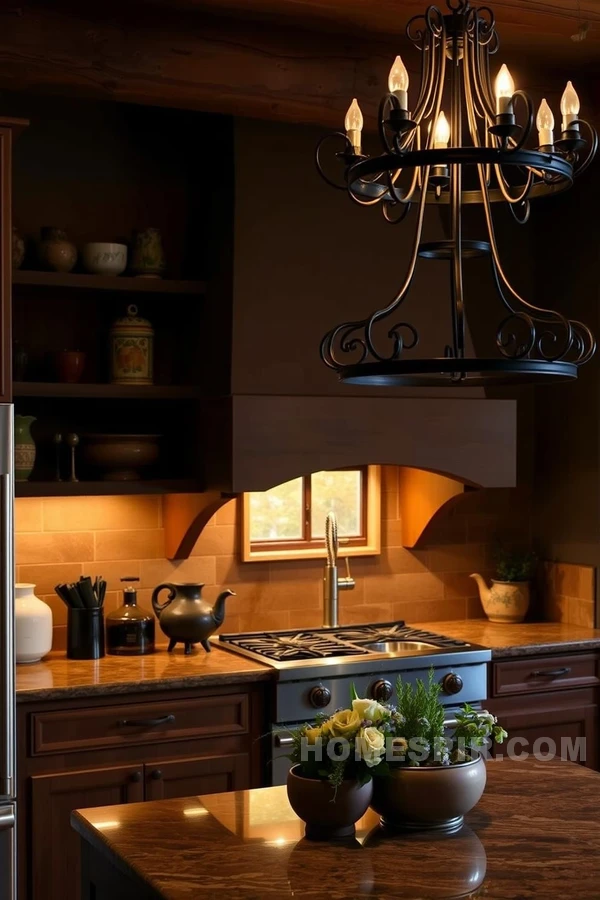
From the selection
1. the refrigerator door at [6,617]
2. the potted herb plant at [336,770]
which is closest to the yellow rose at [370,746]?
the potted herb plant at [336,770]

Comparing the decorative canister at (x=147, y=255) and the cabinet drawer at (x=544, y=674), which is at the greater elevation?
the decorative canister at (x=147, y=255)

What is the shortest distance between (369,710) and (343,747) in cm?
9

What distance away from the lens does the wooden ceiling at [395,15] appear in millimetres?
3668

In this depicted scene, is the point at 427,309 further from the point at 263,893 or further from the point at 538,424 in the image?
the point at 263,893

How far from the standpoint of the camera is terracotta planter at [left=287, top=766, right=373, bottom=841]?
216 centimetres

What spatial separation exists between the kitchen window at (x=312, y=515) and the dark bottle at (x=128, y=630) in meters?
0.56

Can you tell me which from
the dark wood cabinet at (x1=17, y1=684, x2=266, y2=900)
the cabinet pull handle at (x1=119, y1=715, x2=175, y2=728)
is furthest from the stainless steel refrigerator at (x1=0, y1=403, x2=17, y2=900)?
the cabinet pull handle at (x1=119, y1=715, x2=175, y2=728)

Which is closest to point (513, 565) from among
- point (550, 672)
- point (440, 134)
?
point (550, 672)

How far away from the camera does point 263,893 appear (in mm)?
1935

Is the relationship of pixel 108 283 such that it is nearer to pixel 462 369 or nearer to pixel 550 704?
pixel 550 704

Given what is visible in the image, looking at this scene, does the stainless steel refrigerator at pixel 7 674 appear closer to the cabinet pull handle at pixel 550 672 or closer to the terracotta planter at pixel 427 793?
the terracotta planter at pixel 427 793

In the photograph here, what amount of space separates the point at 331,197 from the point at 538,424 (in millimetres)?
1428

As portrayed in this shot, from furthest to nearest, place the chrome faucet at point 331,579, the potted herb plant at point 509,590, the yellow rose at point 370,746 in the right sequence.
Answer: the potted herb plant at point 509,590, the chrome faucet at point 331,579, the yellow rose at point 370,746

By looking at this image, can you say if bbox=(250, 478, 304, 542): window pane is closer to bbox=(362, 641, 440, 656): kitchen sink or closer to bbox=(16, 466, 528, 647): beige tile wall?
bbox=(16, 466, 528, 647): beige tile wall
